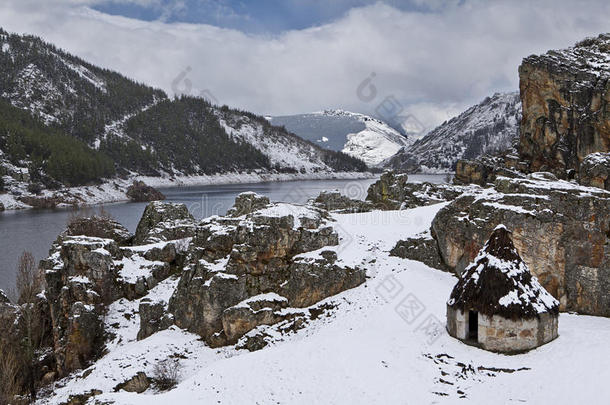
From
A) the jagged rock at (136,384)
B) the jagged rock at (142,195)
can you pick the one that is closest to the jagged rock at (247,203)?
the jagged rock at (136,384)

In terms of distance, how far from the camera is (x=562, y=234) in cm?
2252

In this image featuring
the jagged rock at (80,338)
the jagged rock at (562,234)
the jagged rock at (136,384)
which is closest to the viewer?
the jagged rock at (562,234)

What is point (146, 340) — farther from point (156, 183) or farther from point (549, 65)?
point (156, 183)

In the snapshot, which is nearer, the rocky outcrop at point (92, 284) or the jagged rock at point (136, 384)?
the jagged rock at point (136, 384)

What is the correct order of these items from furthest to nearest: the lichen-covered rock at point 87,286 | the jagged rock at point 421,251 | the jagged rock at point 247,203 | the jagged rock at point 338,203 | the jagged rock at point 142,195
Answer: the jagged rock at point 142,195, the jagged rock at point 338,203, the jagged rock at point 247,203, the lichen-covered rock at point 87,286, the jagged rock at point 421,251

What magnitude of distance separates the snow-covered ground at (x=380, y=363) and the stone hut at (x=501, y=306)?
572mm

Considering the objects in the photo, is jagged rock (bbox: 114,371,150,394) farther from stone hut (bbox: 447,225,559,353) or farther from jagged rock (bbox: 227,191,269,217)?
jagged rock (bbox: 227,191,269,217)

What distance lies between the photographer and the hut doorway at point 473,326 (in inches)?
749

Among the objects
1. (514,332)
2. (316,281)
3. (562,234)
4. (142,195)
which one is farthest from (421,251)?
(142,195)

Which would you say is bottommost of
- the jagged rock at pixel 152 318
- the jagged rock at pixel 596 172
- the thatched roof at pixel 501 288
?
the jagged rock at pixel 152 318

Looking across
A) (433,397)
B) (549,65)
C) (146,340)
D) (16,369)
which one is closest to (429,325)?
(433,397)

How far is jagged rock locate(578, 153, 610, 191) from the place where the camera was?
3331cm

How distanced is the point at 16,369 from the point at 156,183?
160049mm

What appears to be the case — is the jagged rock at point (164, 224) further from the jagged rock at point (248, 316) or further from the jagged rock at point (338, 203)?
the jagged rock at point (248, 316)
